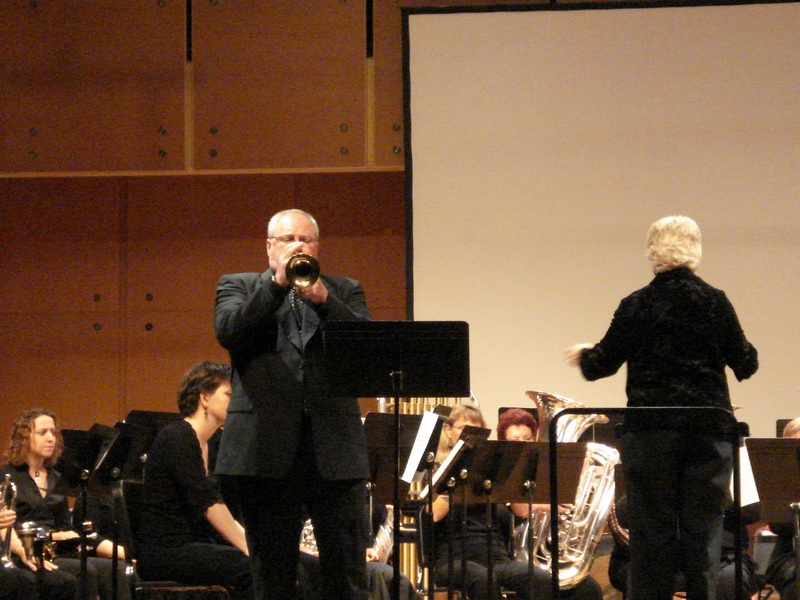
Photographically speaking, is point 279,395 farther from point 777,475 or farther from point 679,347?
point 777,475

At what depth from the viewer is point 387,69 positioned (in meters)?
7.61

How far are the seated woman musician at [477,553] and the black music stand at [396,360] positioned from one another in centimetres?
167

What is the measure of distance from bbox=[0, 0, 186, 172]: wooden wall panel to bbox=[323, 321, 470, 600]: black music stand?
488 centimetres

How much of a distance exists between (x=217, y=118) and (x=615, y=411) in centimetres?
493

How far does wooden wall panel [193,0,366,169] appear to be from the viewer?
7598 millimetres

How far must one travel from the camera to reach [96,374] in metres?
8.10

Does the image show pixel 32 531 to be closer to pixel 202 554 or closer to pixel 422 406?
pixel 202 554

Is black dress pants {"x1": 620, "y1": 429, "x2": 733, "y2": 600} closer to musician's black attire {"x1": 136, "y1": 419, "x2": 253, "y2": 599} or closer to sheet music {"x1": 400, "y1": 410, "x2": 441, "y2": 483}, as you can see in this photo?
sheet music {"x1": 400, "y1": 410, "x2": 441, "y2": 483}

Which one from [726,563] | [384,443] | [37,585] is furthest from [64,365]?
[726,563]

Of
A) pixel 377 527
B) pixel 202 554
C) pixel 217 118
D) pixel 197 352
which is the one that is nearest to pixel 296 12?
pixel 217 118

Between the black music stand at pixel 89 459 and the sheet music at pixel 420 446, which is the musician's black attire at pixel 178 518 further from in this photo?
the sheet music at pixel 420 446

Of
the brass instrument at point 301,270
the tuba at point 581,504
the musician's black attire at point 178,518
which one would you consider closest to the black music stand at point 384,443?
the musician's black attire at point 178,518

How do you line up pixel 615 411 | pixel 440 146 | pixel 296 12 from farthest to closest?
1. pixel 296 12
2. pixel 440 146
3. pixel 615 411

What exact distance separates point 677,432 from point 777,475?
0.77 metres
